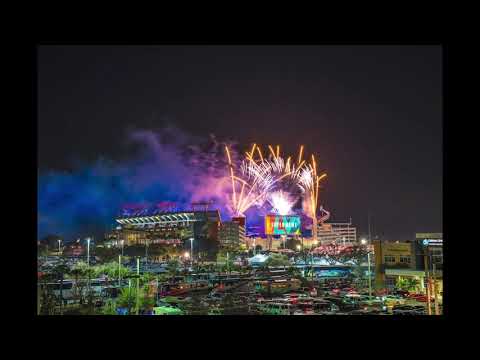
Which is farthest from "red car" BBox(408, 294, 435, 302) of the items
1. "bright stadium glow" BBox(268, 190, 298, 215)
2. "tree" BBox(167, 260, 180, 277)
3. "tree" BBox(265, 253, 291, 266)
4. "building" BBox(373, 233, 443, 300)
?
"tree" BBox(167, 260, 180, 277)

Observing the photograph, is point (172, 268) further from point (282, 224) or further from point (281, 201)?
point (281, 201)

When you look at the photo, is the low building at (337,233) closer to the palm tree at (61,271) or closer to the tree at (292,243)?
the tree at (292,243)

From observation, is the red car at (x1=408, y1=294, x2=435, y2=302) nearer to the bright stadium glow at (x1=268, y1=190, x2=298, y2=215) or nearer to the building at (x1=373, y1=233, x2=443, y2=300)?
the building at (x1=373, y1=233, x2=443, y2=300)

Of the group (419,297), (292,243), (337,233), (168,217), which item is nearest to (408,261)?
(419,297)
